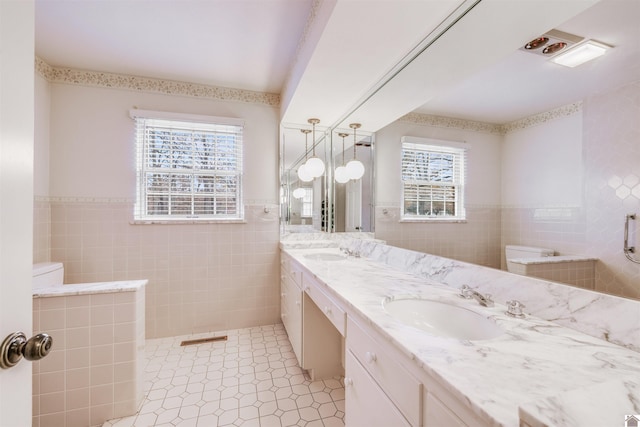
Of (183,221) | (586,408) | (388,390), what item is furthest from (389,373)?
(183,221)

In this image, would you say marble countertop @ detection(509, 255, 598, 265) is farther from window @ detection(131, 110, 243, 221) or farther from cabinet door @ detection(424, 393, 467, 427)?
window @ detection(131, 110, 243, 221)

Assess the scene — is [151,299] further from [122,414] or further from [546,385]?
[546,385]

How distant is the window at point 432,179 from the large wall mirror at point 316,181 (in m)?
0.90

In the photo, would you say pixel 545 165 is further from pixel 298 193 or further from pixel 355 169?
pixel 298 193

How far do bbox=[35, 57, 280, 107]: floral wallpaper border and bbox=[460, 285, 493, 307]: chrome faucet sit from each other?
253cm

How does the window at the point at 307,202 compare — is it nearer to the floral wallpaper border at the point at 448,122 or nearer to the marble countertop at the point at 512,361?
the floral wallpaper border at the point at 448,122

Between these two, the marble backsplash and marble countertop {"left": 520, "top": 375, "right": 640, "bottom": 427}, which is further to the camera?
the marble backsplash

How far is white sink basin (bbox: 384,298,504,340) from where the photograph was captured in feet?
3.24

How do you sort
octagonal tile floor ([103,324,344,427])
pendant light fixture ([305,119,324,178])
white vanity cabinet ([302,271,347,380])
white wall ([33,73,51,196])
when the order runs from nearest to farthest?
octagonal tile floor ([103,324,344,427]) < white vanity cabinet ([302,271,347,380]) < white wall ([33,73,51,196]) < pendant light fixture ([305,119,324,178])

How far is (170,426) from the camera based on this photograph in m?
1.54

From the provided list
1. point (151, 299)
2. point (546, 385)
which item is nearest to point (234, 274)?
point (151, 299)

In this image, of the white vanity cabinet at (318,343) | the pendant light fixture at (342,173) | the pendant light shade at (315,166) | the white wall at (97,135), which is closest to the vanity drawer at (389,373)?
the white vanity cabinet at (318,343)

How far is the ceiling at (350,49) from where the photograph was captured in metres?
0.85

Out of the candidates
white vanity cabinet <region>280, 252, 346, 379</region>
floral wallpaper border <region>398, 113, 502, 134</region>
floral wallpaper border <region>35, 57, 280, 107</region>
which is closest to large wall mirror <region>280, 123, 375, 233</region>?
floral wallpaper border <region>35, 57, 280, 107</region>
